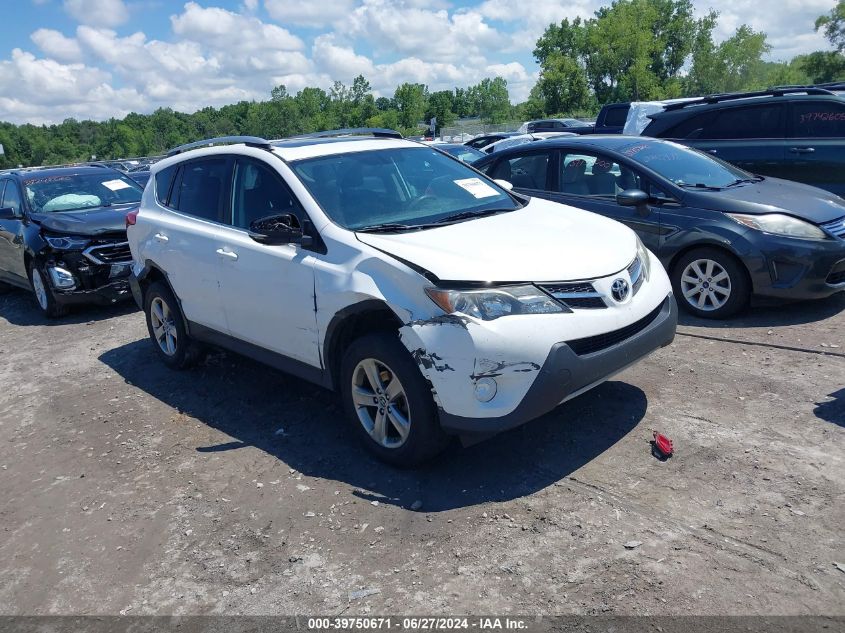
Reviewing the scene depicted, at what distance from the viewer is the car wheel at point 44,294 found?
8586mm

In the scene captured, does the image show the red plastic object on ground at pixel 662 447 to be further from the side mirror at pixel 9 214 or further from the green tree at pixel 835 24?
the green tree at pixel 835 24

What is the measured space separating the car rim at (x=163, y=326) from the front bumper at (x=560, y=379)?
338 centimetres

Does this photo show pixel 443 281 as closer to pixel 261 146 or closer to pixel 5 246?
pixel 261 146

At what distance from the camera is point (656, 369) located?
531 centimetres

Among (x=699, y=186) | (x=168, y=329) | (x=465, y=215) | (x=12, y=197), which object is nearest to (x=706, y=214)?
(x=699, y=186)

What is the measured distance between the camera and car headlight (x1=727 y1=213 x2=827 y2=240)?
6.02 metres

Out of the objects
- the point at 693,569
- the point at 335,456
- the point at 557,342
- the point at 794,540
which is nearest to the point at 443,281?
the point at 557,342

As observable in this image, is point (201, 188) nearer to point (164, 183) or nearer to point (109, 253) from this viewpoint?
point (164, 183)

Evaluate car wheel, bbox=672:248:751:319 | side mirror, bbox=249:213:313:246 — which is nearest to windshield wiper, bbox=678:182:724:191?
car wheel, bbox=672:248:751:319

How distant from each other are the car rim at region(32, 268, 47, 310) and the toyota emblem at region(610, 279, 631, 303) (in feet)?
23.9

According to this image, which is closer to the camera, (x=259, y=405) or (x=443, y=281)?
(x=443, y=281)

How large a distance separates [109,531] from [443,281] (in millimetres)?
2267

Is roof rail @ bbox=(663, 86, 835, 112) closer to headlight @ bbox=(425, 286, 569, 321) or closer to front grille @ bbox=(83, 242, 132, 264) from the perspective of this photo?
headlight @ bbox=(425, 286, 569, 321)

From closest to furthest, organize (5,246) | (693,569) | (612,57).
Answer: (693,569) → (5,246) → (612,57)
